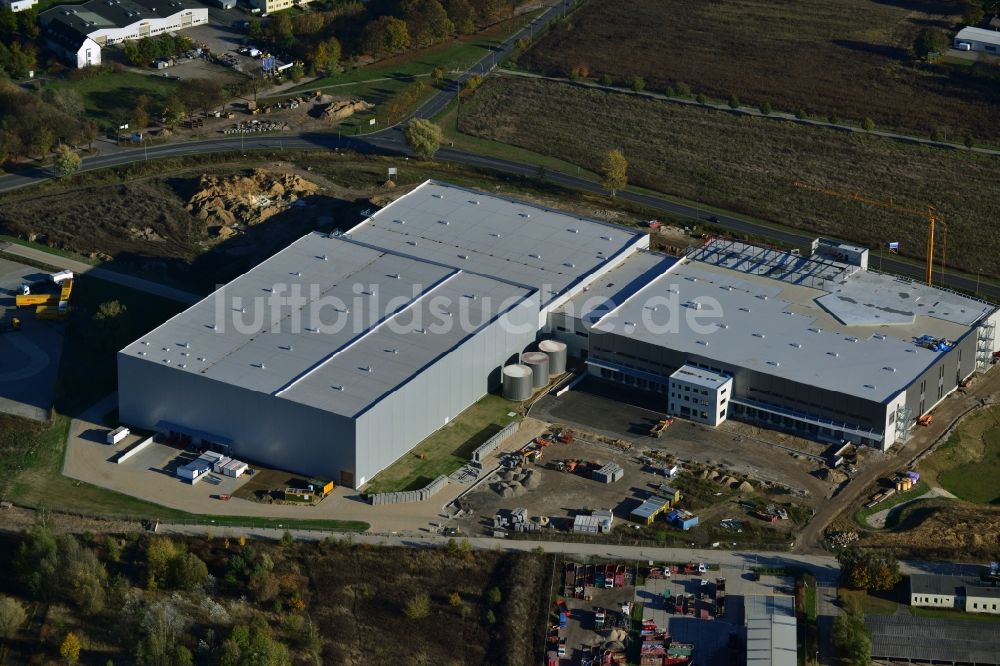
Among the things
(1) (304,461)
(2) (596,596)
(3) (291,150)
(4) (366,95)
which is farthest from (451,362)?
(4) (366,95)

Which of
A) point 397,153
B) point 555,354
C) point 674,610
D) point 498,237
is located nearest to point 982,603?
point 674,610

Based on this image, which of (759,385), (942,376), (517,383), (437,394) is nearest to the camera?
(437,394)

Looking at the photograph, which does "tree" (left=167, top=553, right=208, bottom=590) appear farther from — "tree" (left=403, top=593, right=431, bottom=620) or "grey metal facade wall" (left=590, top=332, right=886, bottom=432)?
"grey metal facade wall" (left=590, top=332, right=886, bottom=432)

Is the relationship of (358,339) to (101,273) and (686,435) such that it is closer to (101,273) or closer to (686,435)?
(686,435)

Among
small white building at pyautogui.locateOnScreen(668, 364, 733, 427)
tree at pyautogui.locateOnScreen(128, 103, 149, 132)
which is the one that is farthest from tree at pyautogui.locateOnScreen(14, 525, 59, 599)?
tree at pyautogui.locateOnScreen(128, 103, 149, 132)

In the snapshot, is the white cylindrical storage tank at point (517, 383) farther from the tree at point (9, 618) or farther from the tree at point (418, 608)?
the tree at point (9, 618)

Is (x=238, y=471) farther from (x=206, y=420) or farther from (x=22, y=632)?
(x=22, y=632)

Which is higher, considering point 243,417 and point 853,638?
point 243,417
